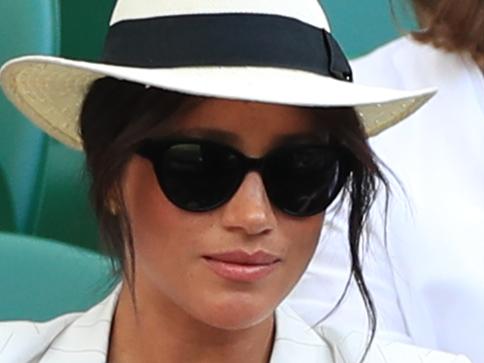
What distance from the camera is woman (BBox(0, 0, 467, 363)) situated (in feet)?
3.33

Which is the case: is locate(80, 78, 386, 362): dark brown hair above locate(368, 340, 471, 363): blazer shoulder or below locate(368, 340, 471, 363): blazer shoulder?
above

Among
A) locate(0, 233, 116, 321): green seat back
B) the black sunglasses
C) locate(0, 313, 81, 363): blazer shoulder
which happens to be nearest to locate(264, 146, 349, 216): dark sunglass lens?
the black sunglasses

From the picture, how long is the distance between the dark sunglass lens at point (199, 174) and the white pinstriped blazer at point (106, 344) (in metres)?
0.21

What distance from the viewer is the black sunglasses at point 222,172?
101 centimetres

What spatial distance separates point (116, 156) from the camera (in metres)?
1.06

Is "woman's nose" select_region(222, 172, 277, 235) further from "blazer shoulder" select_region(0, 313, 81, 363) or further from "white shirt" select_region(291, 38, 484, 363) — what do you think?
"white shirt" select_region(291, 38, 484, 363)

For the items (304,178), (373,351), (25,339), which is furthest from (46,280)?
(304,178)

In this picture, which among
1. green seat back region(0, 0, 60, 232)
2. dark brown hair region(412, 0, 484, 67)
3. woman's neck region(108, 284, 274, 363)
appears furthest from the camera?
green seat back region(0, 0, 60, 232)

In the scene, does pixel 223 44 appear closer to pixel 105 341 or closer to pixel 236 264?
pixel 236 264

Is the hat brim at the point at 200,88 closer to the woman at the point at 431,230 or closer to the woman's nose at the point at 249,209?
the woman's nose at the point at 249,209

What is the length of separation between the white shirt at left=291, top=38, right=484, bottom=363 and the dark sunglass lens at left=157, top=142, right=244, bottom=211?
17.3 inches

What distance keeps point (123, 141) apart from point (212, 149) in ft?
0.25

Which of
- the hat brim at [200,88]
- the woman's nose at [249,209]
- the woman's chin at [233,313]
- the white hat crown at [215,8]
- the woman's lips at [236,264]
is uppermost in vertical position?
the white hat crown at [215,8]

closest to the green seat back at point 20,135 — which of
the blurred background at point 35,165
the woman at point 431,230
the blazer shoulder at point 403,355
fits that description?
the blurred background at point 35,165
